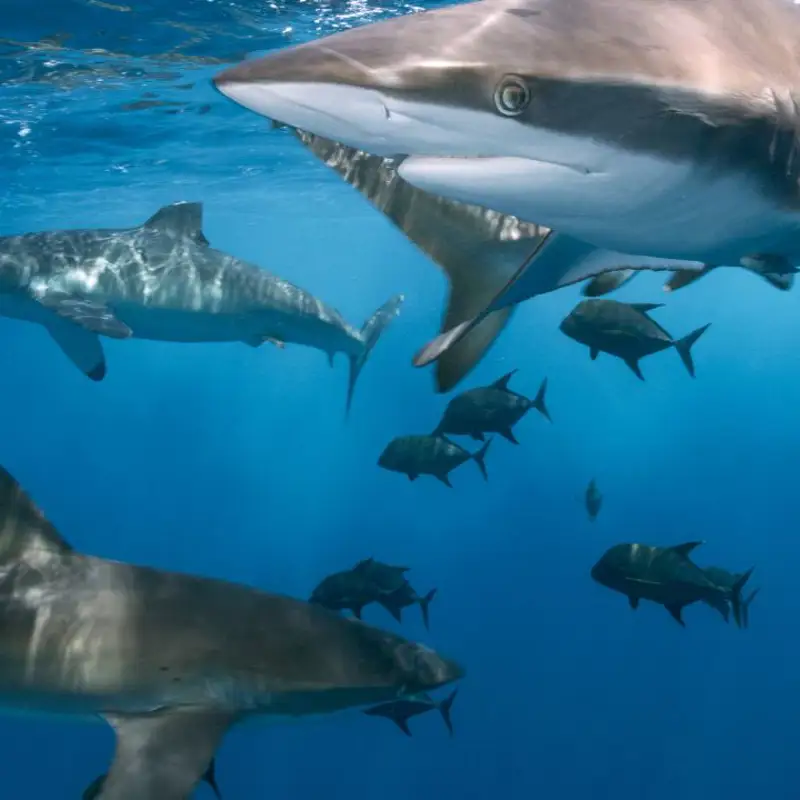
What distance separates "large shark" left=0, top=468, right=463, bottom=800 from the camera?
11.1 ft

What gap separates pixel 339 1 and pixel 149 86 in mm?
5483

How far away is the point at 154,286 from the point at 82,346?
164 cm

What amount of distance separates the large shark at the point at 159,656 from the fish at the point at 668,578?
278 centimetres

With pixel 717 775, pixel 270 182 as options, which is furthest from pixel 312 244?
pixel 717 775

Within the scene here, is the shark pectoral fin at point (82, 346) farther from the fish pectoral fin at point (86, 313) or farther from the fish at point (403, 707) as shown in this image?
the fish at point (403, 707)

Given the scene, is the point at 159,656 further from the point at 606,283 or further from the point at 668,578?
the point at 668,578

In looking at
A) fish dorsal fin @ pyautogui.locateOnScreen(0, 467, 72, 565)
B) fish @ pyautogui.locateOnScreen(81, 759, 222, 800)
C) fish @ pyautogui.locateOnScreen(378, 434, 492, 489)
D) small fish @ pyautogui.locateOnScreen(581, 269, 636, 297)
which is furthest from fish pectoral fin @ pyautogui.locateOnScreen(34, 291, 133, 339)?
small fish @ pyautogui.locateOnScreen(581, 269, 636, 297)

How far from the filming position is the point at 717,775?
12102mm

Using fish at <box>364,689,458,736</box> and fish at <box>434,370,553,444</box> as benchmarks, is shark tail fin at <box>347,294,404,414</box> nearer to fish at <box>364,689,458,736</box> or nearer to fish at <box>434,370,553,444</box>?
fish at <box>434,370,553,444</box>

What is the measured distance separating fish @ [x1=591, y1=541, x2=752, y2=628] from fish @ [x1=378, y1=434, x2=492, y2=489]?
2.06 metres

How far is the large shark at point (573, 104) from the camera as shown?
1.51 metres

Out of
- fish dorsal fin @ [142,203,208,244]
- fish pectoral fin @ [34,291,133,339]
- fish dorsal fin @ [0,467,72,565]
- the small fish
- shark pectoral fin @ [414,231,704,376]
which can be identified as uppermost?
shark pectoral fin @ [414,231,704,376]

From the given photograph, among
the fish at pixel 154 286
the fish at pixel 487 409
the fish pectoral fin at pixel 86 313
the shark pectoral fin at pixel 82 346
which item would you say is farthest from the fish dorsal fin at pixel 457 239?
the shark pectoral fin at pixel 82 346

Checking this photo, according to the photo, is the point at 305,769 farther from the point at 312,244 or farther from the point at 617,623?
the point at 312,244
